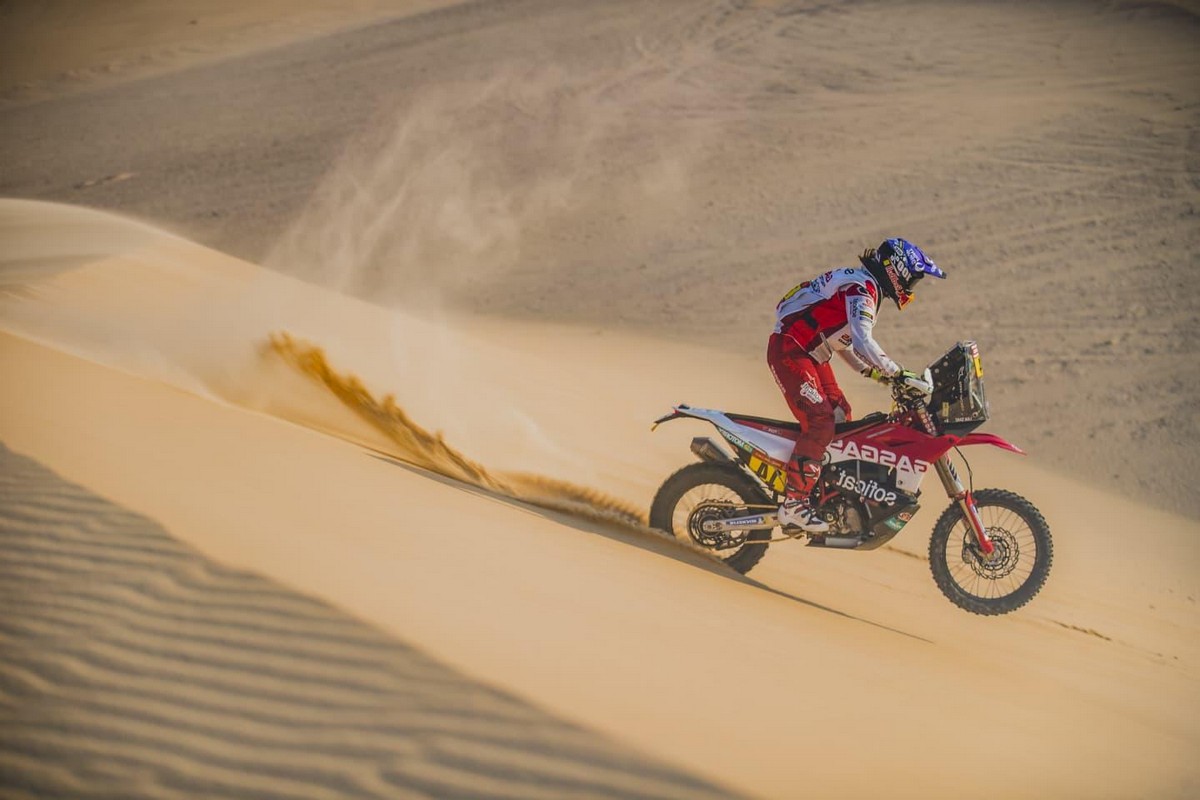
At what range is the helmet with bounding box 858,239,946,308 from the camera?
562cm

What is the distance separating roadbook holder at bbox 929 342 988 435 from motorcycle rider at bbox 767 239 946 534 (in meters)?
0.25

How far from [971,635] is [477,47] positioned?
22.7 meters

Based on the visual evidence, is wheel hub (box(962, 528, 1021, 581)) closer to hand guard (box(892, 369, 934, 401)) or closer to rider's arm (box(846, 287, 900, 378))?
hand guard (box(892, 369, 934, 401))

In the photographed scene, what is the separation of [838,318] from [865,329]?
11.5 inches

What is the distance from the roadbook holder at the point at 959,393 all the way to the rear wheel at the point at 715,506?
1148 millimetres

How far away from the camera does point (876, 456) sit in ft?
19.1

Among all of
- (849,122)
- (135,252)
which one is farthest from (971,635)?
(849,122)

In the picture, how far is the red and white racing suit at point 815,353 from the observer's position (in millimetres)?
5781

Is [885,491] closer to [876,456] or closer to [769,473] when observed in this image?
[876,456]

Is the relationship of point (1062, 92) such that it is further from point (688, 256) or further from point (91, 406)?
point (91, 406)

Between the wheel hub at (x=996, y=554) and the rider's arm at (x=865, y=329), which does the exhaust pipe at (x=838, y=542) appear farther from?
the rider's arm at (x=865, y=329)

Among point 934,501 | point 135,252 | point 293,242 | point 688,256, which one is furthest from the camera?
point 293,242

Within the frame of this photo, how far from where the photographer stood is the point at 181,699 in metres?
3.48

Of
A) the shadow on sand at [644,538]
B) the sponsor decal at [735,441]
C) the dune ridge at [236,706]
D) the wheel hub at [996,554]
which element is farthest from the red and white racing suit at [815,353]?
the dune ridge at [236,706]
